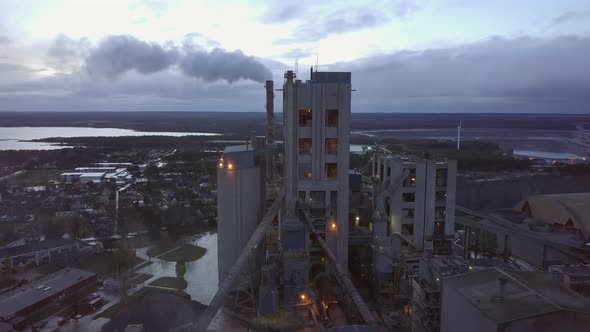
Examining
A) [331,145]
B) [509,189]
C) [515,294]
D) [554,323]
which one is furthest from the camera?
[509,189]

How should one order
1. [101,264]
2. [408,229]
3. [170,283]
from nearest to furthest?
[408,229] < [170,283] < [101,264]

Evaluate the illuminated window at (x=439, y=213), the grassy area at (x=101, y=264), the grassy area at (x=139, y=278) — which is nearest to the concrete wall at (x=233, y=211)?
the grassy area at (x=139, y=278)

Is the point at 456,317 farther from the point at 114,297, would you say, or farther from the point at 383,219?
the point at 114,297

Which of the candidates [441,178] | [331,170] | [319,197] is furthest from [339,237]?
[441,178]

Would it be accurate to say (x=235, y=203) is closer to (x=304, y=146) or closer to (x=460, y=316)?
(x=304, y=146)

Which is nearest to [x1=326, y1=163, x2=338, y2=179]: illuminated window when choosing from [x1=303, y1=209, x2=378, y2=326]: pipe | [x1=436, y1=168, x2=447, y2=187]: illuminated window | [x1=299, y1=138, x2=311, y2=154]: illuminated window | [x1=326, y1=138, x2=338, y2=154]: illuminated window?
[x1=326, y1=138, x2=338, y2=154]: illuminated window

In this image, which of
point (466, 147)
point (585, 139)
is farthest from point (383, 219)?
point (585, 139)

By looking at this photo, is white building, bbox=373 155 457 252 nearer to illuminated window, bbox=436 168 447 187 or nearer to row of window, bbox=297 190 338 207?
illuminated window, bbox=436 168 447 187
